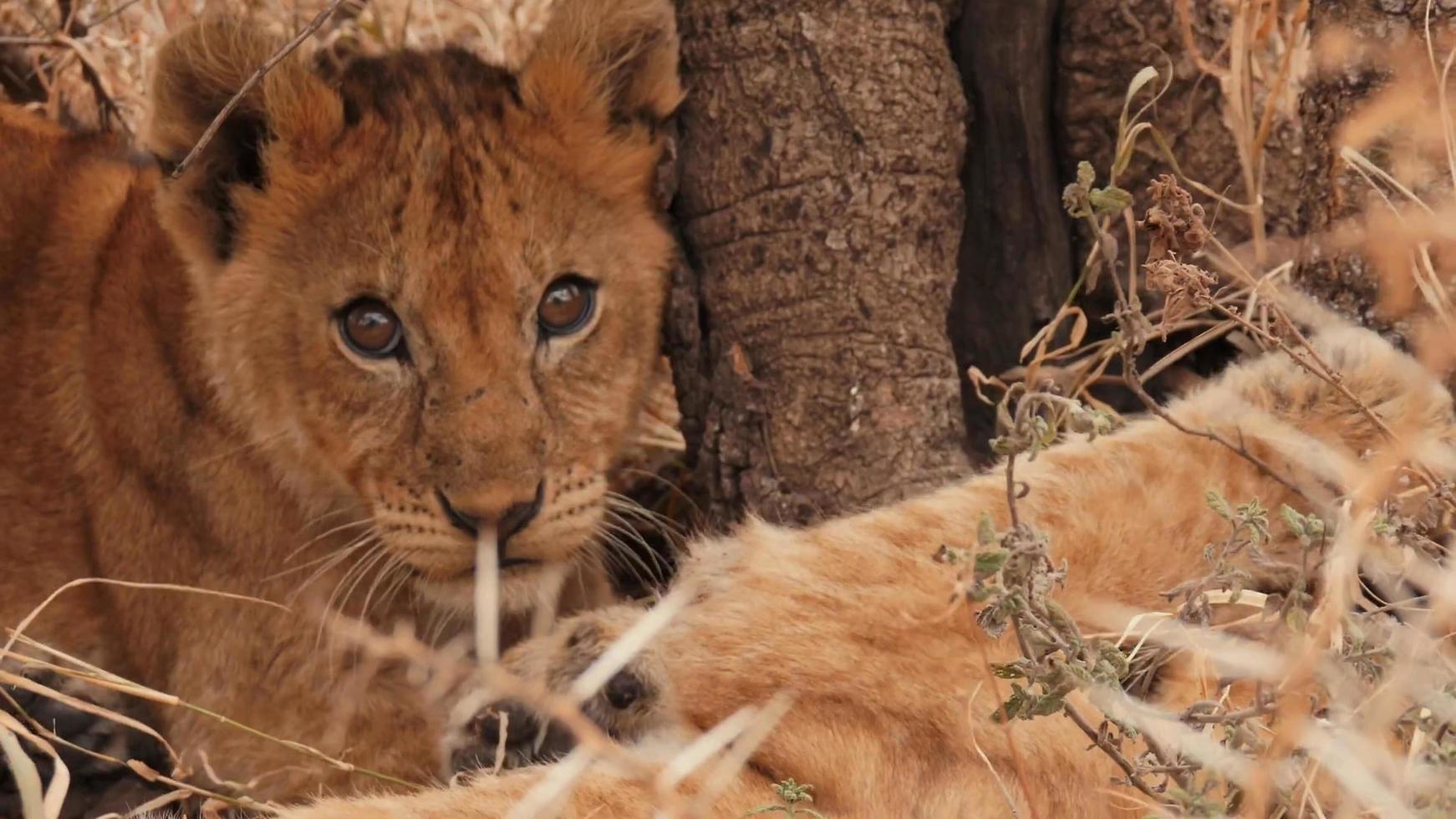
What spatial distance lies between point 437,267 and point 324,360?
0.92ft

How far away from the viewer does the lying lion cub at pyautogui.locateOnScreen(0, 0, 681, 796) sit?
8.38 ft

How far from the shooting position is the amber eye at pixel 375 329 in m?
2.60

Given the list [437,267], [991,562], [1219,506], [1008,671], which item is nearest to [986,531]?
[991,562]

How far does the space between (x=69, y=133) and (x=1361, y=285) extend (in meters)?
2.50

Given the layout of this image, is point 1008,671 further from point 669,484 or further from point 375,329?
point 669,484

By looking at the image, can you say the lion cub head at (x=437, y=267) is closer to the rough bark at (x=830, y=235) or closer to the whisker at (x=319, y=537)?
the whisker at (x=319, y=537)

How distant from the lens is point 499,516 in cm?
247

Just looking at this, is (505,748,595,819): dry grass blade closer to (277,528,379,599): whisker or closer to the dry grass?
the dry grass

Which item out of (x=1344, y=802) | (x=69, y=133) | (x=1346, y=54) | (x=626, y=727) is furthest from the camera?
(x=69, y=133)

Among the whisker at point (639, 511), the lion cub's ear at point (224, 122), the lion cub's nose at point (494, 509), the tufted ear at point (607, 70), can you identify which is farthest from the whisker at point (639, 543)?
the lion cub's ear at point (224, 122)

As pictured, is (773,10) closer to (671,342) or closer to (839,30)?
(839,30)

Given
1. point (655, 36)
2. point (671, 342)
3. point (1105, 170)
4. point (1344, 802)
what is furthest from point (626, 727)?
point (1105, 170)

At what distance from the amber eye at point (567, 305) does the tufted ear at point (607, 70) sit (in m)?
0.27

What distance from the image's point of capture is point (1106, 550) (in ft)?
6.91
